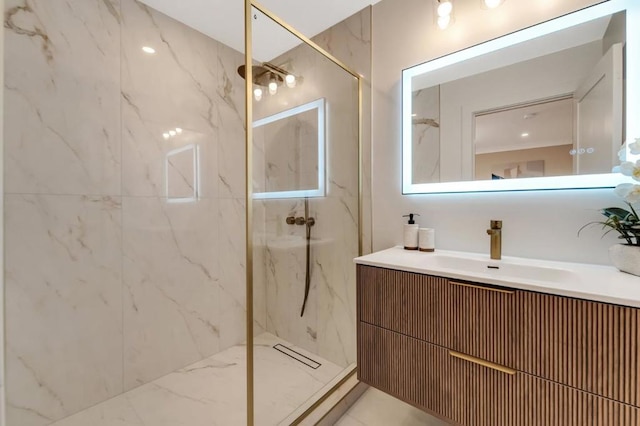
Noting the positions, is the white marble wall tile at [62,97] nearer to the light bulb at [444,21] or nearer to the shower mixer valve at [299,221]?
the shower mixer valve at [299,221]

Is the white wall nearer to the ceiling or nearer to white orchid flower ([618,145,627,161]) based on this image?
white orchid flower ([618,145,627,161])

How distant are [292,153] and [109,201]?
1.09 m

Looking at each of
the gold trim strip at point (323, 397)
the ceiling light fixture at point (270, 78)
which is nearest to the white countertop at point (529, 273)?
the gold trim strip at point (323, 397)

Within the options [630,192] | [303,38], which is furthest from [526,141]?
[303,38]

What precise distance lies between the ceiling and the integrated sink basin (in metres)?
1.60

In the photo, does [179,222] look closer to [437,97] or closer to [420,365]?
[420,365]

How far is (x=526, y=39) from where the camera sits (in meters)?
1.21

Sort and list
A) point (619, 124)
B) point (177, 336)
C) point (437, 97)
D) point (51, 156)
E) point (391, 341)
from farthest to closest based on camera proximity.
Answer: point (177, 336)
point (437, 97)
point (51, 156)
point (391, 341)
point (619, 124)

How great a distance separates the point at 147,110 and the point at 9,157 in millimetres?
676

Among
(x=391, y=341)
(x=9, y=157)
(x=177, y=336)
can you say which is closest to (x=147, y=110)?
(x=9, y=157)

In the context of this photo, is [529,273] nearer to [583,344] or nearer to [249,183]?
[583,344]

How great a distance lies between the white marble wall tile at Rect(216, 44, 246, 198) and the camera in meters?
2.02

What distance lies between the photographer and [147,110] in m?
1.67

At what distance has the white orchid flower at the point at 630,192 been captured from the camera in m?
0.88
